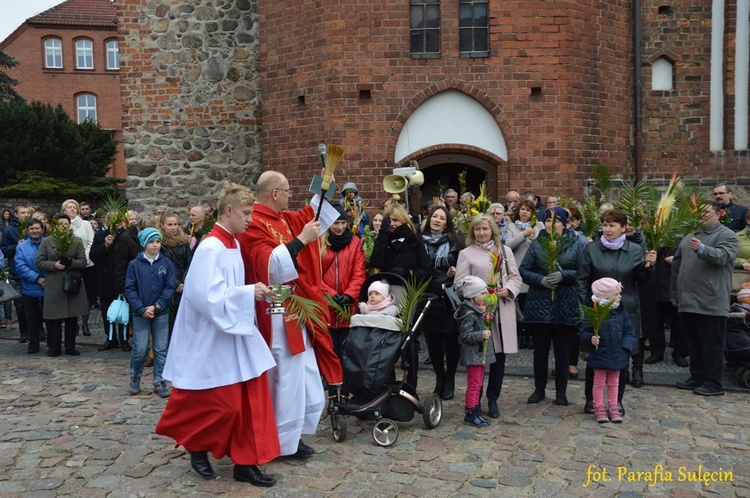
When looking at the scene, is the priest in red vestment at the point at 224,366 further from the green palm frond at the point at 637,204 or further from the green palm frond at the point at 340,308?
the green palm frond at the point at 637,204

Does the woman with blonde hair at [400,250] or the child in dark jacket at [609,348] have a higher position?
the woman with blonde hair at [400,250]

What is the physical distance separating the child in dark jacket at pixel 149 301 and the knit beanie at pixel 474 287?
3.31 meters

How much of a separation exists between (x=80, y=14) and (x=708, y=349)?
45.2 meters

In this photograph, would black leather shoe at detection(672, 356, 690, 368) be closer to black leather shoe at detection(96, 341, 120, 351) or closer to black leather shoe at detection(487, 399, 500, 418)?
black leather shoe at detection(487, 399, 500, 418)

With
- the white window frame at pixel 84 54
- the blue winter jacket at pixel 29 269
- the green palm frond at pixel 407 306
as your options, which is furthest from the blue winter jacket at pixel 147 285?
the white window frame at pixel 84 54

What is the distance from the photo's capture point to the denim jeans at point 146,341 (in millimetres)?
8391

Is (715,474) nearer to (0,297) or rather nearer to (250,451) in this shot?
(250,451)

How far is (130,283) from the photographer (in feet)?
27.7

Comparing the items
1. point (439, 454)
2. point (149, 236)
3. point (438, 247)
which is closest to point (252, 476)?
point (439, 454)

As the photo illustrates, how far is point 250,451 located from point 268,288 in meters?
1.11

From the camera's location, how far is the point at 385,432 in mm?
6453

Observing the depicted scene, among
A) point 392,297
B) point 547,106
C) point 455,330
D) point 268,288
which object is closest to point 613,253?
point 455,330

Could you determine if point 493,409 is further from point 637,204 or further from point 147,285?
point 147,285

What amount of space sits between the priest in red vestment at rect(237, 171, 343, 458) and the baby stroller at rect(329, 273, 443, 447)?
387 mm
